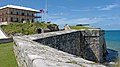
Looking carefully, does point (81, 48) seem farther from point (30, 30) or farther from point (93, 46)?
point (30, 30)

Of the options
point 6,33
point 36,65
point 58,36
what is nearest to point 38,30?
point 6,33

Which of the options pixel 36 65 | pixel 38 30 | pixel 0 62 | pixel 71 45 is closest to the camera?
pixel 36 65

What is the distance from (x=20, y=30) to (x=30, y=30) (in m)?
1.63

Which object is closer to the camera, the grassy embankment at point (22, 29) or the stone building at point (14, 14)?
the grassy embankment at point (22, 29)

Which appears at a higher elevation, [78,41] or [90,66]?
[90,66]

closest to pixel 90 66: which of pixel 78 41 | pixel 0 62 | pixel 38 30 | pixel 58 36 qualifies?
pixel 0 62

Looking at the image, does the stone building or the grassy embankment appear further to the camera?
the stone building

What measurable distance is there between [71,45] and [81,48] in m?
4.21

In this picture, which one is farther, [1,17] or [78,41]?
[1,17]

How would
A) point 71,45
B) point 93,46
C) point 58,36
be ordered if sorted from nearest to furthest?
point 58,36 < point 71,45 < point 93,46

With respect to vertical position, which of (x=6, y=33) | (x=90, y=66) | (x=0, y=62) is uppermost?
(x=90, y=66)

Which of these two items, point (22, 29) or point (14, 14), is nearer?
point (22, 29)

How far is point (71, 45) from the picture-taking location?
15.9 meters

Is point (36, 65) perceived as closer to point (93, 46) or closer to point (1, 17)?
point (93, 46)
